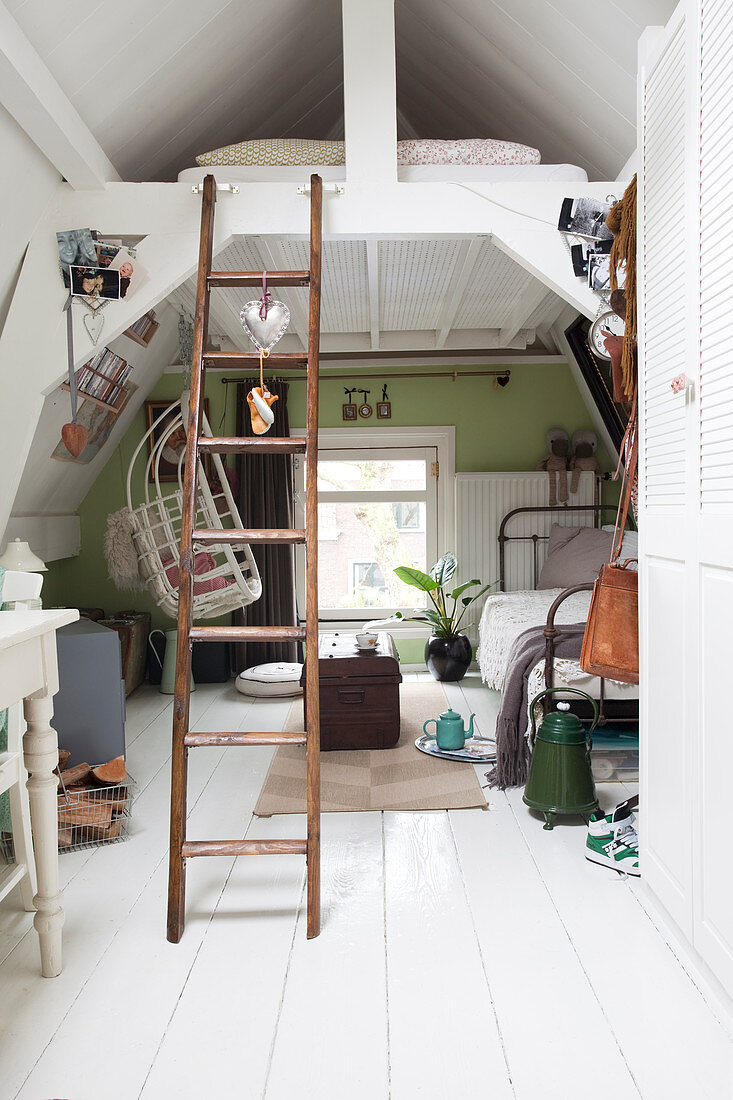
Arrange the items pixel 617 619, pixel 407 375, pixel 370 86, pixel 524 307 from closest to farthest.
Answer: pixel 617 619, pixel 370 86, pixel 524 307, pixel 407 375

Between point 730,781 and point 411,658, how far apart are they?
181 inches

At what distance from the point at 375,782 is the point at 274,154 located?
2.50 meters

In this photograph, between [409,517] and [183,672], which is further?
[409,517]

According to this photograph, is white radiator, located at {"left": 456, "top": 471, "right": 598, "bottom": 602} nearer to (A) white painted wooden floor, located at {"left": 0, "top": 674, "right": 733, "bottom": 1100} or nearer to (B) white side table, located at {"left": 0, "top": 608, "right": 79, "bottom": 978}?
(A) white painted wooden floor, located at {"left": 0, "top": 674, "right": 733, "bottom": 1100}

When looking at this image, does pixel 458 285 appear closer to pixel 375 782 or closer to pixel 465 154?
pixel 465 154

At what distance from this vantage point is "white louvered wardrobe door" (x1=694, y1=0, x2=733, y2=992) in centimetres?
178

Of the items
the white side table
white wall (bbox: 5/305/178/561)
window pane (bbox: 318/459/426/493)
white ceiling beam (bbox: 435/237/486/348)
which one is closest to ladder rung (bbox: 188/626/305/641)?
the white side table

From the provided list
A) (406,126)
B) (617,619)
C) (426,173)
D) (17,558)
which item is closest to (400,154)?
(426,173)

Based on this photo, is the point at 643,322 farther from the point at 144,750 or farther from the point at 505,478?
the point at 505,478

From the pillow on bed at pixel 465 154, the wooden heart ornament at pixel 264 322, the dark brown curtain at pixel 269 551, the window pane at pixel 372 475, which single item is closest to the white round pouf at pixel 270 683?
the dark brown curtain at pixel 269 551

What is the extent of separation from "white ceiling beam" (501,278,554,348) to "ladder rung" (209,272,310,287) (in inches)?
67.9

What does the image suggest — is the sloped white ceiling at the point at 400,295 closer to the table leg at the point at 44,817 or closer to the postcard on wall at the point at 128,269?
the postcard on wall at the point at 128,269

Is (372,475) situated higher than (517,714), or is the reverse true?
(372,475)

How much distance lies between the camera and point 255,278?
2.69 meters
